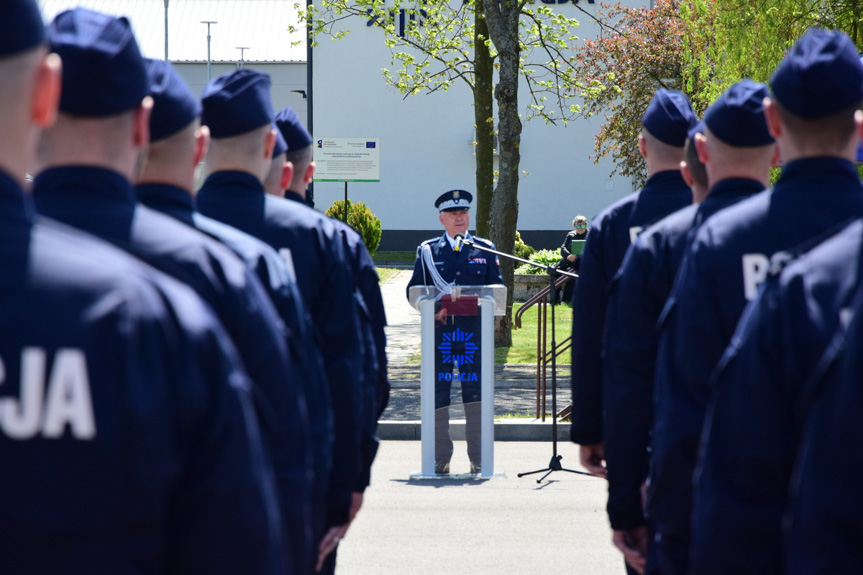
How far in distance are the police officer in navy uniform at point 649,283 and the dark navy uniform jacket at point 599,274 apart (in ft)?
1.89

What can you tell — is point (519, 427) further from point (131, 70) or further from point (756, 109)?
point (131, 70)

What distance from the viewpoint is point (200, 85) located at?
48.1m

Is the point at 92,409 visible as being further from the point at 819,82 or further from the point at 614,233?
the point at 614,233

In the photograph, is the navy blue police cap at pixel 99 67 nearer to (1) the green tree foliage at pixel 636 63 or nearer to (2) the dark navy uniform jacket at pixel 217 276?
(2) the dark navy uniform jacket at pixel 217 276

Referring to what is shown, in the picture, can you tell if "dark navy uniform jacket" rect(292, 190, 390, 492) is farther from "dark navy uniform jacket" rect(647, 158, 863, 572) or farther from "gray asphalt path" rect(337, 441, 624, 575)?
"gray asphalt path" rect(337, 441, 624, 575)

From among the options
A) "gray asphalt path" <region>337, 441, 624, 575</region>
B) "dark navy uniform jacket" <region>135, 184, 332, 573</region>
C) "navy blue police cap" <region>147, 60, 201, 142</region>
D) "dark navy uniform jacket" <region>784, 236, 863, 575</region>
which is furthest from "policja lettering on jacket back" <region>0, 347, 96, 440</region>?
"gray asphalt path" <region>337, 441, 624, 575</region>

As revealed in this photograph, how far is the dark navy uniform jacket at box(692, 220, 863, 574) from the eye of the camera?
1.83m

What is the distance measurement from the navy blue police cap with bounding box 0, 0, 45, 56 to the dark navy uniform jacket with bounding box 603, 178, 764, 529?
96.6 inches

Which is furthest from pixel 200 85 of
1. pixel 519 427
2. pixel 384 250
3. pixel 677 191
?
pixel 677 191

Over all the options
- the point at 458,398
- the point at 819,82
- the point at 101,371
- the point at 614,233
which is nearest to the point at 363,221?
the point at 458,398

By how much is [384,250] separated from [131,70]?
125 ft

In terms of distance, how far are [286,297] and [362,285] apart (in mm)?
1427

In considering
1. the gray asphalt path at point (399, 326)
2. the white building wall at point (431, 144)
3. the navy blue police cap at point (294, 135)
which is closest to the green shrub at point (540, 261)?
the gray asphalt path at point (399, 326)

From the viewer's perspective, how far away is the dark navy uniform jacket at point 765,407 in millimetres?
1825
